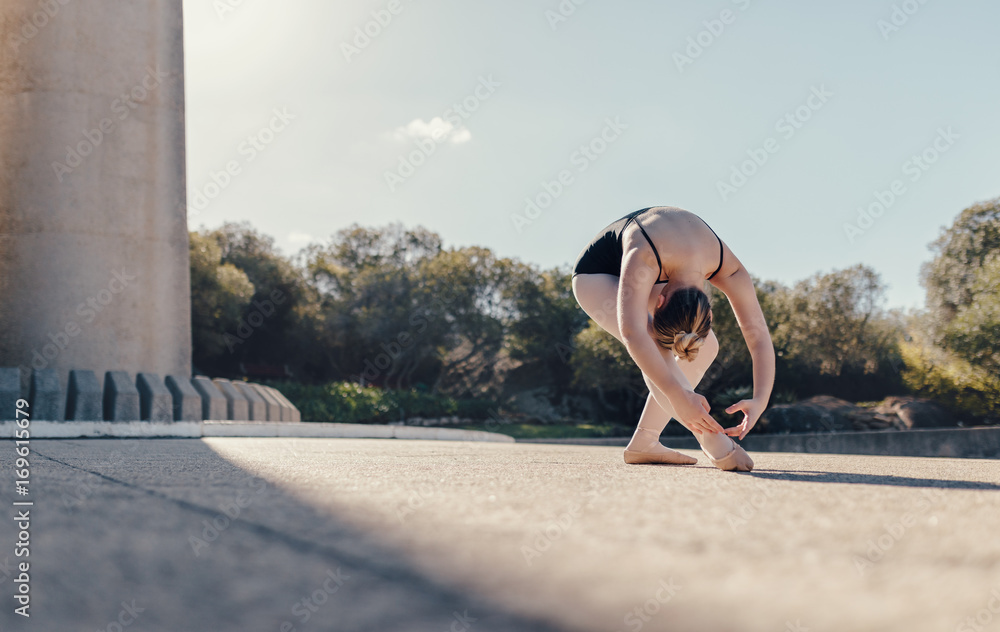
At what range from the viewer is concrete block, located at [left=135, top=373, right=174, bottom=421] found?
6.79 m

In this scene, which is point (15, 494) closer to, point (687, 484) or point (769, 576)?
point (769, 576)

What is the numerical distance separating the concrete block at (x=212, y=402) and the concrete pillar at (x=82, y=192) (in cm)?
82

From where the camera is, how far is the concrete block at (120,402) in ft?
21.4

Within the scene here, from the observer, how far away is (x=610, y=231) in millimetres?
3189

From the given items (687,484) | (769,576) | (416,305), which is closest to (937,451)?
(687,484)

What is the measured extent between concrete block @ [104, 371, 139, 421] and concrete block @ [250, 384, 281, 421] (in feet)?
6.42

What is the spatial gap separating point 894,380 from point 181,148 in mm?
24031

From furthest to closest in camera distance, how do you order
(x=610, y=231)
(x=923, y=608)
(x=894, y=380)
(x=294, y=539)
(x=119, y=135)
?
(x=894, y=380) → (x=119, y=135) → (x=610, y=231) → (x=294, y=539) → (x=923, y=608)
